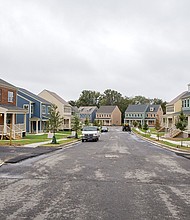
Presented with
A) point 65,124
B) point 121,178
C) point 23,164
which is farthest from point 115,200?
point 65,124

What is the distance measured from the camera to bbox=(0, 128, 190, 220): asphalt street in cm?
651

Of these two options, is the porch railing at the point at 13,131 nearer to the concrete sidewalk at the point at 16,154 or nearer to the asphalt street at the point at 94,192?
the concrete sidewalk at the point at 16,154

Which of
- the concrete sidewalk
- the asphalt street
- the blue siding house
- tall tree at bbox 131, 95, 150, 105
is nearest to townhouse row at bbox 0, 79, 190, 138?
the blue siding house

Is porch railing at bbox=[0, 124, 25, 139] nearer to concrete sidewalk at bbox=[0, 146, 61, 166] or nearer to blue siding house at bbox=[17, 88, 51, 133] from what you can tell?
concrete sidewalk at bbox=[0, 146, 61, 166]

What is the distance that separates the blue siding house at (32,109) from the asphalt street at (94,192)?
41205 millimetres

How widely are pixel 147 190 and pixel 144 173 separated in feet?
10.1

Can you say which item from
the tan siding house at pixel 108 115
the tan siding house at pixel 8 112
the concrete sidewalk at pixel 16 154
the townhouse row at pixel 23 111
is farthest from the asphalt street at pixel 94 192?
the tan siding house at pixel 108 115

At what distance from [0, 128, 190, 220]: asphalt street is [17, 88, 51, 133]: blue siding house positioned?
41205mm

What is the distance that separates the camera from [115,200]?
762 centimetres

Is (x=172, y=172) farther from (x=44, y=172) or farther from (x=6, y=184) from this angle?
(x=6, y=184)

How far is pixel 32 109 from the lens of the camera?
55.2 m

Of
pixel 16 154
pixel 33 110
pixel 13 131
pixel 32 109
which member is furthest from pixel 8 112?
pixel 33 110

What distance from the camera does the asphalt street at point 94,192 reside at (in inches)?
256

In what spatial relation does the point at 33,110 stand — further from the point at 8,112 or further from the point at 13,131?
the point at 13,131
